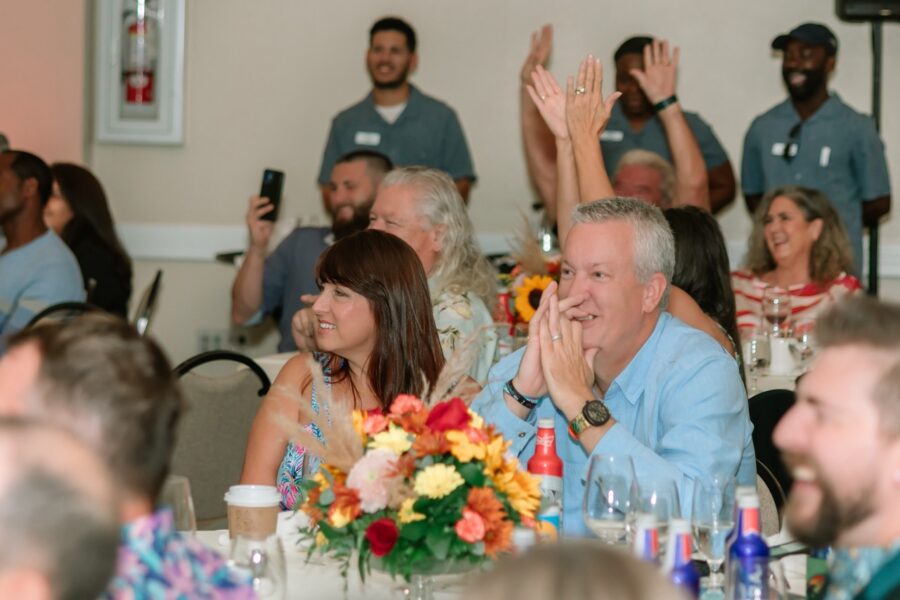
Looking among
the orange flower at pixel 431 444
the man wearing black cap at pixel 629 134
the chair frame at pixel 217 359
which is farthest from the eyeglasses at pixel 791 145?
the orange flower at pixel 431 444

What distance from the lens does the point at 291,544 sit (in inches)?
96.7

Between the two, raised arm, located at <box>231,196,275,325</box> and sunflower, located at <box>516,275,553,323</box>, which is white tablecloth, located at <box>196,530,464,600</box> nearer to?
sunflower, located at <box>516,275,553,323</box>

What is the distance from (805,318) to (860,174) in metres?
1.43

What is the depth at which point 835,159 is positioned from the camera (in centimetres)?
678

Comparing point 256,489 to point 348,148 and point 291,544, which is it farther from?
point 348,148

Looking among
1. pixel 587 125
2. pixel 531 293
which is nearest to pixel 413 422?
pixel 587 125

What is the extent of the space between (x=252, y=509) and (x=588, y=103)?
2.00 m

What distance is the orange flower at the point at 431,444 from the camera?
6.67 ft

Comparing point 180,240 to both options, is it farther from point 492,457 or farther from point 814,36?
point 492,457

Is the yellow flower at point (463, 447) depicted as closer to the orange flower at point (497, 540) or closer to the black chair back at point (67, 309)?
the orange flower at point (497, 540)

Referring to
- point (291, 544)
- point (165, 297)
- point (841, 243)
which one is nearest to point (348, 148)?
point (165, 297)

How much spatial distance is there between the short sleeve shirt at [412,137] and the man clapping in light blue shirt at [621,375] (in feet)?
13.7

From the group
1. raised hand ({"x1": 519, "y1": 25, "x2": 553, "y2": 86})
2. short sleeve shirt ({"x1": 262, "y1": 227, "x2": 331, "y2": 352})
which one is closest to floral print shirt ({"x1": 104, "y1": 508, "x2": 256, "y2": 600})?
short sleeve shirt ({"x1": 262, "y1": 227, "x2": 331, "y2": 352})

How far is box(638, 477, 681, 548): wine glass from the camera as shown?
83.6 inches
